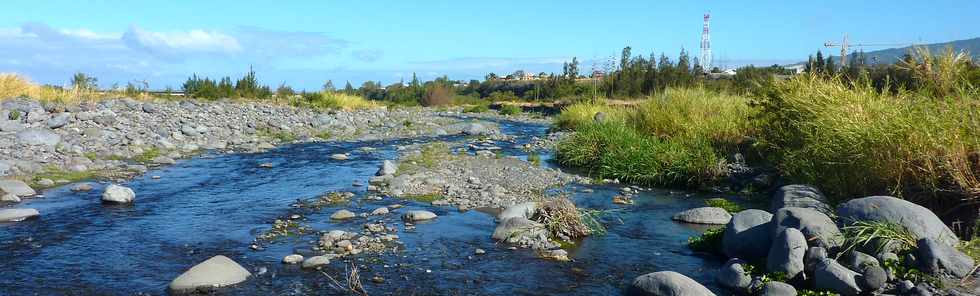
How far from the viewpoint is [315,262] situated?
26.2 ft

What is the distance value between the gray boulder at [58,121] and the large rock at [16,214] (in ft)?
28.9

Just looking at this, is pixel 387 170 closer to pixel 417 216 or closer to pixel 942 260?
pixel 417 216

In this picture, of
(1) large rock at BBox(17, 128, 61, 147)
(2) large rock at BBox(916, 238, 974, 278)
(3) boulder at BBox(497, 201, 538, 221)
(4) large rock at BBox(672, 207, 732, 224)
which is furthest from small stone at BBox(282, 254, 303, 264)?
(1) large rock at BBox(17, 128, 61, 147)

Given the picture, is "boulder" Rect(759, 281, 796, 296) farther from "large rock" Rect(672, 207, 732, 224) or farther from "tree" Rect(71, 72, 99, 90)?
"tree" Rect(71, 72, 99, 90)

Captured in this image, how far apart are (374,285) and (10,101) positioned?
717 inches

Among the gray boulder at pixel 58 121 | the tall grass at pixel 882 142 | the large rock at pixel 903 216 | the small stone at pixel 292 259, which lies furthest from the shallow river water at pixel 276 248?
the gray boulder at pixel 58 121

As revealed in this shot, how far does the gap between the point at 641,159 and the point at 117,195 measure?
416 inches

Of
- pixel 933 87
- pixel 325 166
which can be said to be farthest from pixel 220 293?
pixel 933 87

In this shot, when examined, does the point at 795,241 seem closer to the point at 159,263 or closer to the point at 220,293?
the point at 220,293

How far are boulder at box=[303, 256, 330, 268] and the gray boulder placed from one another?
13.4 meters

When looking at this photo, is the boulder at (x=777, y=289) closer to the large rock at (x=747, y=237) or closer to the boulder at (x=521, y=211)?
the large rock at (x=747, y=237)

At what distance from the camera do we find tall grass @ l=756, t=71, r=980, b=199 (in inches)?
364

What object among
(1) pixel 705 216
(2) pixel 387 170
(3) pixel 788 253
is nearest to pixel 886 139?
(1) pixel 705 216

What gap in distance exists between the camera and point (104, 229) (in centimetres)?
965
